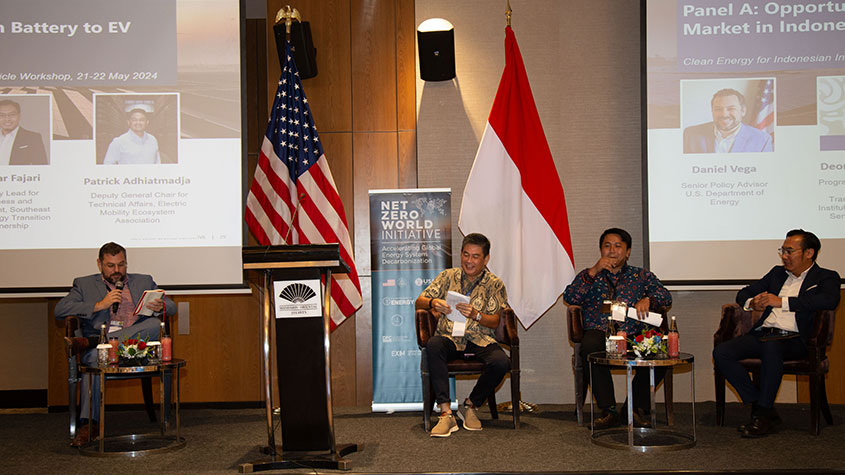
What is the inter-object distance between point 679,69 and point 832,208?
148cm

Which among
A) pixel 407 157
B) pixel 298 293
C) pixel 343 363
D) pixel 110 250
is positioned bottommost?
pixel 343 363

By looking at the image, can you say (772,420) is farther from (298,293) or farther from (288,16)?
(288,16)

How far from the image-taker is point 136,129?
5711mm

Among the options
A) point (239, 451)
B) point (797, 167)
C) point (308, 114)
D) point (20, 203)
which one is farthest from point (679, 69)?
point (20, 203)

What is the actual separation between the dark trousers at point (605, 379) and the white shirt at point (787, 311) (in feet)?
2.38

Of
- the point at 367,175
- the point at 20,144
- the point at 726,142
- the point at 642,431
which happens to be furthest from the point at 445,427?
the point at 20,144

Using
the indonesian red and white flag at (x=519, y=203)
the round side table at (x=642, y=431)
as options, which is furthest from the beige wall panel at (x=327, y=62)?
the round side table at (x=642, y=431)

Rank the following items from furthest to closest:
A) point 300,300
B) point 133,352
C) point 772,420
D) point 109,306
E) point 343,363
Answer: point 343,363 → point 109,306 → point 772,420 → point 133,352 → point 300,300

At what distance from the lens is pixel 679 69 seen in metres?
5.81

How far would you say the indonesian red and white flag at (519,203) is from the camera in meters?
5.70

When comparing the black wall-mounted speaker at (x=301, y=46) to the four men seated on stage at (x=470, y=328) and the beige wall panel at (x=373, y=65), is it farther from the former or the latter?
the four men seated on stage at (x=470, y=328)

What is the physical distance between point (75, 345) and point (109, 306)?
0.35m

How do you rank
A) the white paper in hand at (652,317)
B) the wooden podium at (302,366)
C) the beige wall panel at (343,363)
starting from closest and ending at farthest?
the wooden podium at (302,366) → the white paper in hand at (652,317) → the beige wall panel at (343,363)

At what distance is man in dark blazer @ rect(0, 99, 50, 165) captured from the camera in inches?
221
